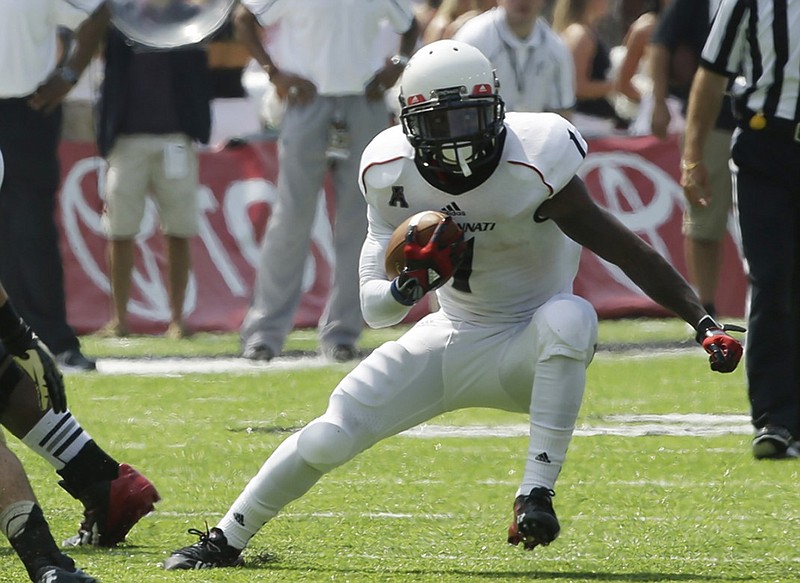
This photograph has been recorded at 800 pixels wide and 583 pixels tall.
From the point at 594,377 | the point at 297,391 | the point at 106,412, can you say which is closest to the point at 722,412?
the point at 594,377

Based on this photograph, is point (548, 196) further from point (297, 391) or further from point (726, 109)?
point (726, 109)

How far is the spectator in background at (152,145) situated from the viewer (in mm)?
8555

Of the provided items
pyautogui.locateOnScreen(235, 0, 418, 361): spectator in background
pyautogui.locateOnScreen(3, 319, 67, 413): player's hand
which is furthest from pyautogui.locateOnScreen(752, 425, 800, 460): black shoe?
pyautogui.locateOnScreen(235, 0, 418, 361): spectator in background

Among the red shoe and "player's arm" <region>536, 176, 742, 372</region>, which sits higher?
"player's arm" <region>536, 176, 742, 372</region>

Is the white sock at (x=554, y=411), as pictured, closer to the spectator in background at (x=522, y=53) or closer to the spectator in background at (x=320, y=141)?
the spectator in background at (x=320, y=141)

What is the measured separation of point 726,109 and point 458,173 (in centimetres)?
408

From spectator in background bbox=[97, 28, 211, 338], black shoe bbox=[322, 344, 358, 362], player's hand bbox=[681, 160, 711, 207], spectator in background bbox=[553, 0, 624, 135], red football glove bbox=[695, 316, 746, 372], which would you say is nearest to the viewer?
red football glove bbox=[695, 316, 746, 372]

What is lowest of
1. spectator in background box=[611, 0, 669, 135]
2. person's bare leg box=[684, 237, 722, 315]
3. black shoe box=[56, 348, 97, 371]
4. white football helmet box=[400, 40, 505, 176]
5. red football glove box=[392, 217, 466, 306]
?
person's bare leg box=[684, 237, 722, 315]

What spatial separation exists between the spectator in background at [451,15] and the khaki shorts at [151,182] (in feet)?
4.96

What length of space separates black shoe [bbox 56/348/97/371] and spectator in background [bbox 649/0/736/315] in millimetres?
2868

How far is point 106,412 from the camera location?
6543 millimetres

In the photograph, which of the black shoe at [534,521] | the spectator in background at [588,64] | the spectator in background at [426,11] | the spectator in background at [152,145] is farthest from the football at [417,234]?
the spectator in background at [426,11]

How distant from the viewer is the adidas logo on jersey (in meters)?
4.23

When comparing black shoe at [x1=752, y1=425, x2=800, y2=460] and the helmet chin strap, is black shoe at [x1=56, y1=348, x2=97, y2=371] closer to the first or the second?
black shoe at [x1=752, y1=425, x2=800, y2=460]
